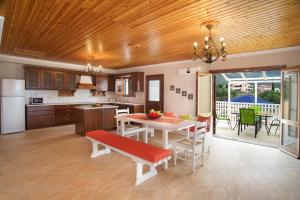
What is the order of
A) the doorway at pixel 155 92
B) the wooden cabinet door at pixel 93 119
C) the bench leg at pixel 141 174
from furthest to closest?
1. the doorway at pixel 155 92
2. the wooden cabinet door at pixel 93 119
3. the bench leg at pixel 141 174

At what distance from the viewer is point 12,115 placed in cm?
538

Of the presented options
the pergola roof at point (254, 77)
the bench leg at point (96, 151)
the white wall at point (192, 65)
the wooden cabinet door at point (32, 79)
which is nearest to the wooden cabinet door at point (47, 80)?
the wooden cabinet door at point (32, 79)

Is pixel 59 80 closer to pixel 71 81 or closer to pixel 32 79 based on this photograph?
pixel 71 81

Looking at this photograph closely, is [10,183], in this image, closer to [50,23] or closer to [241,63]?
[50,23]

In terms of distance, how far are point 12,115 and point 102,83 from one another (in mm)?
3644

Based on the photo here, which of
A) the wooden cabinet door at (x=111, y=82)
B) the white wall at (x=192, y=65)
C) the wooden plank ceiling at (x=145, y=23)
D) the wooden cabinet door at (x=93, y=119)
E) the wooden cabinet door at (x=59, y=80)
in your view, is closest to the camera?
the wooden plank ceiling at (x=145, y=23)

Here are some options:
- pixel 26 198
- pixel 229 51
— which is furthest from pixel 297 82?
pixel 26 198

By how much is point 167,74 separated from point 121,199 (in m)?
5.08

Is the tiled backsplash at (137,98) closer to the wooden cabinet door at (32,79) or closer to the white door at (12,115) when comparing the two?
the wooden cabinet door at (32,79)

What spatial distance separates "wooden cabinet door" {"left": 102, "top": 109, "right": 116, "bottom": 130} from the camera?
18.9 ft

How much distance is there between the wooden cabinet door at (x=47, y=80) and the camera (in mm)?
6285

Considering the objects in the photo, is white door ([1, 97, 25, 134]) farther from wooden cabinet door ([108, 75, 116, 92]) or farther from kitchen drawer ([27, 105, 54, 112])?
wooden cabinet door ([108, 75, 116, 92])

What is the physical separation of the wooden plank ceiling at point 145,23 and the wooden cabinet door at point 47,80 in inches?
81.0

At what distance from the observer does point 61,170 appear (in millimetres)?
3018
